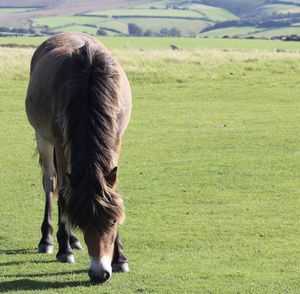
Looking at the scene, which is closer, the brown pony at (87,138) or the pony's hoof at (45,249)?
the brown pony at (87,138)

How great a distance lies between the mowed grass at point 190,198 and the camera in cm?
845

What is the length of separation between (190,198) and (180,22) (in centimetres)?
10696

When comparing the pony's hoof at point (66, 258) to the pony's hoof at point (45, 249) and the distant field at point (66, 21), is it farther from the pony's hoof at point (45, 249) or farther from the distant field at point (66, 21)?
the distant field at point (66, 21)

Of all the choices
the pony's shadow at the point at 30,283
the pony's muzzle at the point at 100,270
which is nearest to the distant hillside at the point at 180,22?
the pony's shadow at the point at 30,283

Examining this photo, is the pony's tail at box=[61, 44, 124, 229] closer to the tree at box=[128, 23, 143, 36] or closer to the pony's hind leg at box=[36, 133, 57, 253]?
the pony's hind leg at box=[36, 133, 57, 253]

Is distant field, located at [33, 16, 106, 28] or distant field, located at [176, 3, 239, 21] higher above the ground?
distant field, located at [33, 16, 106, 28]

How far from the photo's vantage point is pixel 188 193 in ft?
44.1

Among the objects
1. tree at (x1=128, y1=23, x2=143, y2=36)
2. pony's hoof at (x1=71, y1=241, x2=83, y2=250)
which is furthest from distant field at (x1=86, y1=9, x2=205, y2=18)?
pony's hoof at (x1=71, y1=241, x2=83, y2=250)

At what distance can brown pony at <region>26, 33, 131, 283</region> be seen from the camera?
7.41 metres

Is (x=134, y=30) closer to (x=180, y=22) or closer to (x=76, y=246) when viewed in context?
(x=180, y=22)

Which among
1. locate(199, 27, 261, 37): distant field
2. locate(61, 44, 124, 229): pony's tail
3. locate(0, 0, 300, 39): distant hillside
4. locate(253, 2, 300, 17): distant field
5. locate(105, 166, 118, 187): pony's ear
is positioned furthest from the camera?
locate(253, 2, 300, 17): distant field

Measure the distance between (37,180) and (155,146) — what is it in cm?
453

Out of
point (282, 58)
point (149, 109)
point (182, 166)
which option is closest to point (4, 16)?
point (282, 58)

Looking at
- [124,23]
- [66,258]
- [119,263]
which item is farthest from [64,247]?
[124,23]
